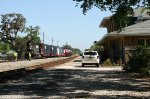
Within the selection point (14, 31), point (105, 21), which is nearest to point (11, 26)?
point (14, 31)

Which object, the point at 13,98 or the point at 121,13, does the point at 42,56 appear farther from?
the point at 13,98

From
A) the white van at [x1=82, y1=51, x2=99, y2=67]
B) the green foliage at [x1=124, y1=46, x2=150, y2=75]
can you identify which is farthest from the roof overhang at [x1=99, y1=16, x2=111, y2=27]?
the green foliage at [x1=124, y1=46, x2=150, y2=75]

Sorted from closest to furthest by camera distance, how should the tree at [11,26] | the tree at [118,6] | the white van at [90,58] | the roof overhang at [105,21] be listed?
1. the tree at [118,6]
2. the white van at [90,58]
3. the roof overhang at [105,21]
4. the tree at [11,26]

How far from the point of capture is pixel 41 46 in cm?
7969

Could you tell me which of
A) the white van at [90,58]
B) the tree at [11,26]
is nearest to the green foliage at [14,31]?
the tree at [11,26]

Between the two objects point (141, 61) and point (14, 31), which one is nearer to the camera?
point (141, 61)

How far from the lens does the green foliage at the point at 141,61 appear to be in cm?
2635

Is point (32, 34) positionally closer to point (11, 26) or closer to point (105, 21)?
point (11, 26)

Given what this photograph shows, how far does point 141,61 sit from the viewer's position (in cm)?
2697

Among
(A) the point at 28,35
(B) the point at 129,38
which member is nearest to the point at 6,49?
(A) the point at 28,35

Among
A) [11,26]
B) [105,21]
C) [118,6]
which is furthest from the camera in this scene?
[11,26]

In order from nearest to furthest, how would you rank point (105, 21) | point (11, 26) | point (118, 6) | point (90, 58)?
1. point (118, 6)
2. point (90, 58)
3. point (105, 21)
4. point (11, 26)

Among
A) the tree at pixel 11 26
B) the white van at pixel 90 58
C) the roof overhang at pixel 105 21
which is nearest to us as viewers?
the white van at pixel 90 58

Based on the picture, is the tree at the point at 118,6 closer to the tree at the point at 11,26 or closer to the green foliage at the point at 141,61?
the green foliage at the point at 141,61
